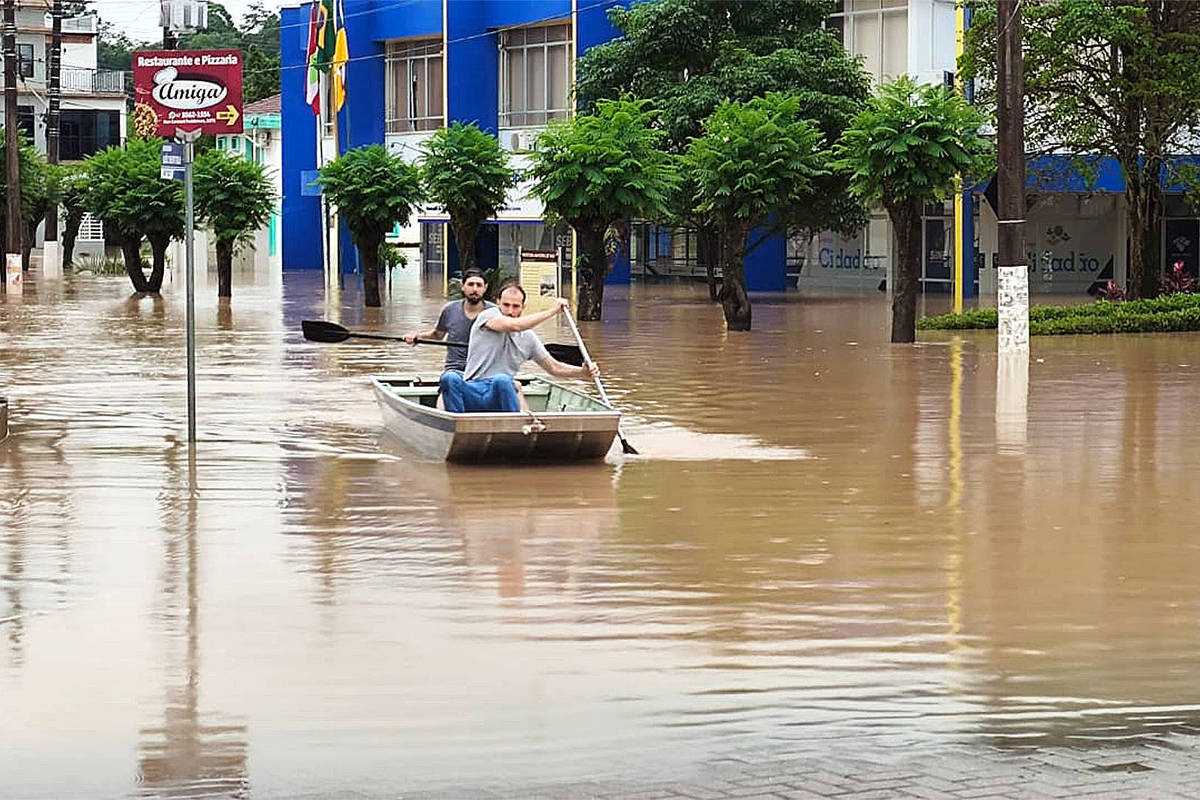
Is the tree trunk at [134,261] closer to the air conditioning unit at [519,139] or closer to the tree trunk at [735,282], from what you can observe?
the air conditioning unit at [519,139]

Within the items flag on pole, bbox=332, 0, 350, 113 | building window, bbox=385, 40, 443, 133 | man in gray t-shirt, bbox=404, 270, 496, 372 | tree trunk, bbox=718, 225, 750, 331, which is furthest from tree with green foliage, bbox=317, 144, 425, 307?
man in gray t-shirt, bbox=404, 270, 496, 372

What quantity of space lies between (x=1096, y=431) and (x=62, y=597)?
1078cm

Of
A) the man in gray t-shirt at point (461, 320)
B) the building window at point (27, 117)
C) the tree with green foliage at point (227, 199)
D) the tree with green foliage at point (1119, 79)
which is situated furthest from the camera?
the building window at point (27, 117)

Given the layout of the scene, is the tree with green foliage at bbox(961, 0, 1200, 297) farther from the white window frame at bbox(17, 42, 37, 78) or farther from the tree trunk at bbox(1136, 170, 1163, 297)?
the white window frame at bbox(17, 42, 37, 78)

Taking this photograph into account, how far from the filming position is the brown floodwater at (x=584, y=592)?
7477mm

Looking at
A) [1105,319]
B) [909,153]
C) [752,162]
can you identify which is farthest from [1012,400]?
[752,162]

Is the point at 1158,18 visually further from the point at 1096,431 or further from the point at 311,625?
the point at 311,625

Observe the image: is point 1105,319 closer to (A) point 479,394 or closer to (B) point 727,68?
(B) point 727,68

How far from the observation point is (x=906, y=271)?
104 ft

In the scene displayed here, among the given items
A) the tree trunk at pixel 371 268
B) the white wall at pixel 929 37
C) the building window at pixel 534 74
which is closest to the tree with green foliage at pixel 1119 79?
the white wall at pixel 929 37

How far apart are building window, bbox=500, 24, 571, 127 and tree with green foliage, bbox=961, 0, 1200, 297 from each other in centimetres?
2228

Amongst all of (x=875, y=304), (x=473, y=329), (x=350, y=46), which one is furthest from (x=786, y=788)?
(x=350, y=46)

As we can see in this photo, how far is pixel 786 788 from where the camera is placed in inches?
264

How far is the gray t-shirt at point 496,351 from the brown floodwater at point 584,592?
103 cm
